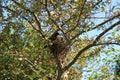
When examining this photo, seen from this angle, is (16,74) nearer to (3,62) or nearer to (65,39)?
(3,62)

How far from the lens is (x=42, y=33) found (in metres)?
11.7

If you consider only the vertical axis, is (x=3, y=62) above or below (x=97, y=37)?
above

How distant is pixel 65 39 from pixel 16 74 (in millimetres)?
3006

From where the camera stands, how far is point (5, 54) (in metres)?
12.6

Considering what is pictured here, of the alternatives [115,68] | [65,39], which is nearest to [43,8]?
[65,39]

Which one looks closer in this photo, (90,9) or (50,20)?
(90,9)

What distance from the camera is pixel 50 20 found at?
11.5m

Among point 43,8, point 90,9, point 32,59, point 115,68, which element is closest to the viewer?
point 90,9

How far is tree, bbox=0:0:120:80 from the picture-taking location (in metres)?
11.1

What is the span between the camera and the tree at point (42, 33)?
11.1 metres

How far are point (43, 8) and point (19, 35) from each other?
6.47 feet

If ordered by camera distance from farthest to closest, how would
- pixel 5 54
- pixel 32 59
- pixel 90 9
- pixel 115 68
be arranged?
pixel 115 68 < pixel 32 59 < pixel 5 54 < pixel 90 9

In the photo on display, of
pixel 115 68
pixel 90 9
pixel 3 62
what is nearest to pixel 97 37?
pixel 90 9

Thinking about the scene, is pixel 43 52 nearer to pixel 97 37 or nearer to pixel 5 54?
pixel 5 54
